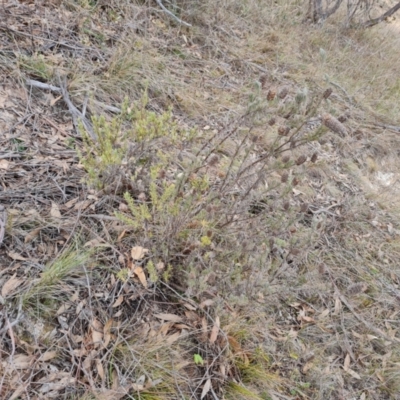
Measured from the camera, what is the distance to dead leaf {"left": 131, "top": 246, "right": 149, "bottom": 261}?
1.89 m

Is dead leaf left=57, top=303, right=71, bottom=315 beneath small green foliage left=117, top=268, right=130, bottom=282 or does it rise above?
beneath

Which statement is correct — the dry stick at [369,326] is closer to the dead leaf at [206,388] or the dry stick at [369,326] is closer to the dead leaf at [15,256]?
the dead leaf at [206,388]

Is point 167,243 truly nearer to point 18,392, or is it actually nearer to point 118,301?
point 118,301

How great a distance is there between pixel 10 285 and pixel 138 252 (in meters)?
0.56

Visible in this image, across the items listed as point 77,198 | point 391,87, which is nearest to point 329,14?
point 391,87

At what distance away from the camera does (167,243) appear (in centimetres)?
190

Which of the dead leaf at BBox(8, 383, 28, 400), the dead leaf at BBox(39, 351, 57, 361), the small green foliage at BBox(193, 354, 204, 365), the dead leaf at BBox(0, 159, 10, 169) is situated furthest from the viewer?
the dead leaf at BBox(0, 159, 10, 169)

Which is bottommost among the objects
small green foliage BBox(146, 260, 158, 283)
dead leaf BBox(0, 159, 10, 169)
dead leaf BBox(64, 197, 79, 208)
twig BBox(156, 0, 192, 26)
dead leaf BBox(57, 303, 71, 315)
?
dead leaf BBox(57, 303, 71, 315)

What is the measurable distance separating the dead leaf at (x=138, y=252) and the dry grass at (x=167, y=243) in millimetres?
11

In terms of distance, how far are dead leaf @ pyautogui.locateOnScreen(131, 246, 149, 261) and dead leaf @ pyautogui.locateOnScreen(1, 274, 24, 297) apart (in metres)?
0.49

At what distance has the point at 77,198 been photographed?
2094mm

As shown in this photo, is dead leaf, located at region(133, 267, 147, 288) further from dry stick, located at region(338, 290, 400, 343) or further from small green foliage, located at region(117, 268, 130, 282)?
dry stick, located at region(338, 290, 400, 343)

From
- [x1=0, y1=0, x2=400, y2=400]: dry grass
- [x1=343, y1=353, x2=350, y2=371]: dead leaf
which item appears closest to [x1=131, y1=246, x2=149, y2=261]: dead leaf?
[x1=0, y1=0, x2=400, y2=400]: dry grass

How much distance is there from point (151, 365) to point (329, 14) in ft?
16.9
